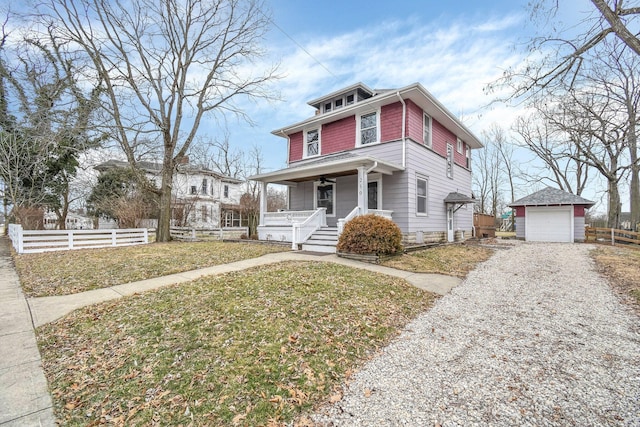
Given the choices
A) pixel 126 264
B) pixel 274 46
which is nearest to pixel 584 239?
pixel 274 46

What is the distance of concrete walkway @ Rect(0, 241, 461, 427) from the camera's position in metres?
2.30

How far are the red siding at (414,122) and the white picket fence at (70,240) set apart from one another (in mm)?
12864

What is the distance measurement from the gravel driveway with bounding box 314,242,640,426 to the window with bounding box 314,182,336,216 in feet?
27.6

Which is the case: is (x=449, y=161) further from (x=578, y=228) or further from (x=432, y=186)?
(x=578, y=228)

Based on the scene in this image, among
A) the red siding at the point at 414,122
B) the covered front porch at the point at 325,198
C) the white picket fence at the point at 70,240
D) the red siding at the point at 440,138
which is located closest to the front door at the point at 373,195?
the covered front porch at the point at 325,198

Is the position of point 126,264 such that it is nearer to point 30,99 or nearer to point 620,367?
point 30,99

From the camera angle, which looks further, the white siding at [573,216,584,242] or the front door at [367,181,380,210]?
the white siding at [573,216,584,242]

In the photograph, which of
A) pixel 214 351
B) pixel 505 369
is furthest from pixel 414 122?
pixel 214 351

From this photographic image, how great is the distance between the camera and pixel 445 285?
254 inches

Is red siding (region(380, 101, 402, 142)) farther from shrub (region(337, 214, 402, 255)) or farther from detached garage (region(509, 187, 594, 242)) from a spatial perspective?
detached garage (region(509, 187, 594, 242))

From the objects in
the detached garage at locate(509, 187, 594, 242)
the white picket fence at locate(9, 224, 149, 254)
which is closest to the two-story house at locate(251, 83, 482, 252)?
the detached garage at locate(509, 187, 594, 242)

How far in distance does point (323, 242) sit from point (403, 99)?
20.7 feet

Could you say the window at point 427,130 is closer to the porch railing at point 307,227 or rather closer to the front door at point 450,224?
the front door at point 450,224

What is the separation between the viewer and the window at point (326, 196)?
1328 cm
